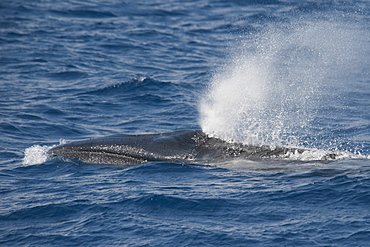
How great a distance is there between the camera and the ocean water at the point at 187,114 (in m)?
9.77

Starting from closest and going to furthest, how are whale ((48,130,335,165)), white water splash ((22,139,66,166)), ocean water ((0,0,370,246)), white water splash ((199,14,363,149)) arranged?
ocean water ((0,0,370,246))
whale ((48,130,335,165))
white water splash ((22,139,66,166))
white water splash ((199,14,363,149))

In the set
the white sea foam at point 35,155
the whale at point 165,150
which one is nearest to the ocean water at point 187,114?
the white sea foam at point 35,155

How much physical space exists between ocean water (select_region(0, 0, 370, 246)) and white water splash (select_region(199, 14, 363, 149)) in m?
0.08

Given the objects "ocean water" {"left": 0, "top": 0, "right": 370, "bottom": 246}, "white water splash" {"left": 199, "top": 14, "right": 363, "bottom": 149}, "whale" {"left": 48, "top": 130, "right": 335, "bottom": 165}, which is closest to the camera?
"ocean water" {"left": 0, "top": 0, "right": 370, "bottom": 246}

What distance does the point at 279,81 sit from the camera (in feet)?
68.3

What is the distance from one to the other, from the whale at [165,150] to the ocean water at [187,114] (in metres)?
0.30

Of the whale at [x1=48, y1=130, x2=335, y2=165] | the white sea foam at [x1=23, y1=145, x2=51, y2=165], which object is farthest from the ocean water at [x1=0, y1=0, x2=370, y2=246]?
the whale at [x1=48, y1=130, x2=335, y2=165]

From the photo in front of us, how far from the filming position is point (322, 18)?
88.9ft

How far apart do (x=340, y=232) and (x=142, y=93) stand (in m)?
14.1

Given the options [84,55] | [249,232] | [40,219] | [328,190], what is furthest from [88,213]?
[84,55]

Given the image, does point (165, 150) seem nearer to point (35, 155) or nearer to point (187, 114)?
point (35, 155)

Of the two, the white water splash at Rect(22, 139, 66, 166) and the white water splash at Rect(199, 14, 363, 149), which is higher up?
the white water splash at Rect(199, 14, 363, 149)

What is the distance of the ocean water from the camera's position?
977 centimetres

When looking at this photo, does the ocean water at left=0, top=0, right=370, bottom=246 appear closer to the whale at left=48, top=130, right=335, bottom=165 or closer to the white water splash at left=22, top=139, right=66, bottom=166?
the white water splash at left=22, top=139, right=66, bottom=166
